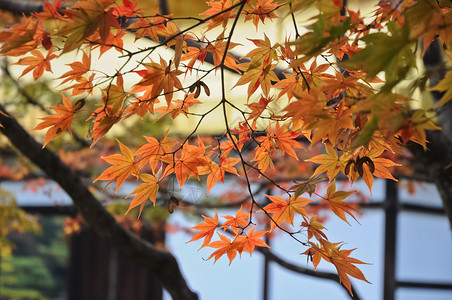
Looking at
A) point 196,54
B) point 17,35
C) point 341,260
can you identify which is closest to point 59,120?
point 17,35

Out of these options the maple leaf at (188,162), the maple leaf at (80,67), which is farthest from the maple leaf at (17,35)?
the maple leaf at (188,162)

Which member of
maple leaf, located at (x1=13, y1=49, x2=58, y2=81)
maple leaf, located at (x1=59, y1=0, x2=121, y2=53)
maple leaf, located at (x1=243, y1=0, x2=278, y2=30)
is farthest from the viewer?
maple leaf, located at (x1=243, y1=0, x2=278, y2=30)

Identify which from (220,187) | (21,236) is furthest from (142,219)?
(21,236)

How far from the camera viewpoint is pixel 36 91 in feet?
12.5

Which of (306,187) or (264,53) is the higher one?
(264,53)

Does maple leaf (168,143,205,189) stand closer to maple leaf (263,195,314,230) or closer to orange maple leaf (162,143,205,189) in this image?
orange maple leaf (162,143,205,189)

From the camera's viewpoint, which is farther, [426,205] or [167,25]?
[426,205]

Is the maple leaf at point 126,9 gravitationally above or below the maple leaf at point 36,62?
above

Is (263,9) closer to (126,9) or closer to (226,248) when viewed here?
(126,9)

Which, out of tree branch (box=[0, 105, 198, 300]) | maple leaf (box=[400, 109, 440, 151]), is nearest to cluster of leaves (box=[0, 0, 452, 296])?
maple leaf (box=[400, 109, 440, 151])

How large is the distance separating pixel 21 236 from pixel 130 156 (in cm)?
643

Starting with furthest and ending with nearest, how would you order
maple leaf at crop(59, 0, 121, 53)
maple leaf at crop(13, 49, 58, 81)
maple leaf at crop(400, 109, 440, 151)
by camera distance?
1. maple leaf at crop(13, 49, 58, 81)
2. maple leaf at crop(59, 0, 121, 53)
3. maple leaf at crop(400, 109, 440, 151)

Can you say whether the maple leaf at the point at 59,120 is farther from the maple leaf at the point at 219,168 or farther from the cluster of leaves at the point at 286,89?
the maple leaf at the point at 219,168

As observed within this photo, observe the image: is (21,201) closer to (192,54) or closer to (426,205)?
(426,205)
